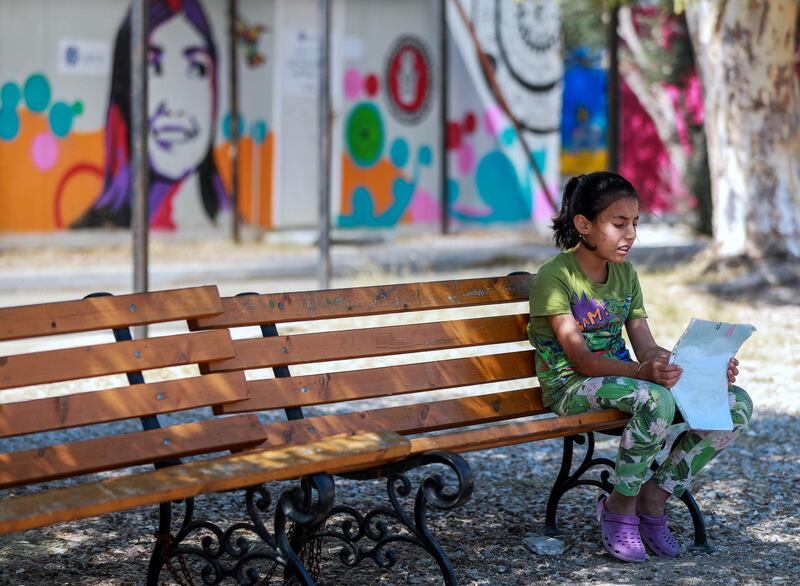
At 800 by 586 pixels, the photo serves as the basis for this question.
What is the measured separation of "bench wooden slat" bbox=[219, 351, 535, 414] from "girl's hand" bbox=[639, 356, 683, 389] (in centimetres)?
61

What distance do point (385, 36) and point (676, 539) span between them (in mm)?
12718

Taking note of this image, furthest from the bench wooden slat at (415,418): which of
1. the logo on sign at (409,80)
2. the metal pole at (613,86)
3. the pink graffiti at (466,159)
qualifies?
the pink graffiti at (466,159)

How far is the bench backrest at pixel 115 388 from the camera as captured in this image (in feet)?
12.3

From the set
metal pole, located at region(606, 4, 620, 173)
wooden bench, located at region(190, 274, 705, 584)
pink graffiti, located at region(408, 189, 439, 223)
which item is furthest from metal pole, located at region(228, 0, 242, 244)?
wooden bench, located at region(190, 274, 705, 584)

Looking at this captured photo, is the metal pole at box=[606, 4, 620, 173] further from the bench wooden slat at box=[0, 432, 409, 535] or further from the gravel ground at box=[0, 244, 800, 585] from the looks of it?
the bench wooden slat at box=[0, 432, 409, 535]

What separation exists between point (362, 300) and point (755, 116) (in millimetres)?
6654

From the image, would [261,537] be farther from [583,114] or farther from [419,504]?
[583,114]

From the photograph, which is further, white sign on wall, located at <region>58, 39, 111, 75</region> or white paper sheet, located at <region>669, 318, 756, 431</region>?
white sign on wall, located at <region>58, 39, 111, 75</region>

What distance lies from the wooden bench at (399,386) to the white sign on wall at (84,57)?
10702mm

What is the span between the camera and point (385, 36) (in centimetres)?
1677

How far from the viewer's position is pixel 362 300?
4.50 meters

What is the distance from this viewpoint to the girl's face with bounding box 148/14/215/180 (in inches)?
603

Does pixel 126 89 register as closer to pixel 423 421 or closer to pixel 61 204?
pixel 61 204

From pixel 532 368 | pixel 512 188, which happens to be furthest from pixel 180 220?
pixel 532 368
